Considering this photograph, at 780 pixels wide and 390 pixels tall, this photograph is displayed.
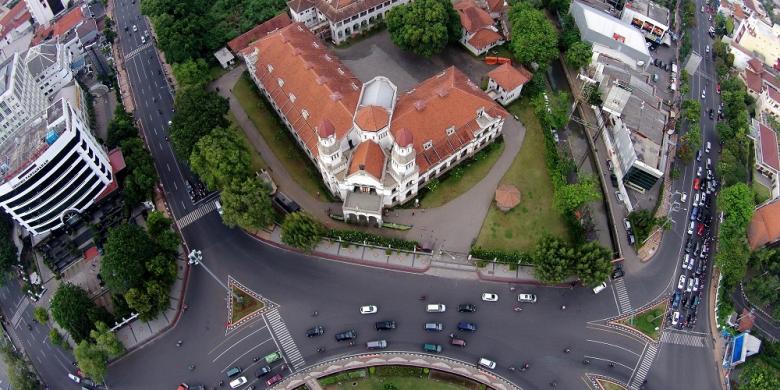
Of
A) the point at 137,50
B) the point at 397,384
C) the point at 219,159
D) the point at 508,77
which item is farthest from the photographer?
the point at 137,50

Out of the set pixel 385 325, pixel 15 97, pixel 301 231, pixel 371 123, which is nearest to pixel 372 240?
Answer: pixel 301 231

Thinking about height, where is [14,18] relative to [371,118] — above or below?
below

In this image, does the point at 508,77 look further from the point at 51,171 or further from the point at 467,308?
the point at 51,171

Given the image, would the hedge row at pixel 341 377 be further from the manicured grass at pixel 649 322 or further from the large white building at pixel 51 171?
the large white building at pixel 51 171

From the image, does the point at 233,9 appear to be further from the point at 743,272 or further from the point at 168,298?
the point at 743,272

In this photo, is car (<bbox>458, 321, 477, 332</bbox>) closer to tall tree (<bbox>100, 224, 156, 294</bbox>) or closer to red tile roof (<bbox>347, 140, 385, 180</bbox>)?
red tile roof (<bbox>347, 140, 385, 180</bbox>)

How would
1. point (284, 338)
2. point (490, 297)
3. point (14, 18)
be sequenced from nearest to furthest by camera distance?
1. point (284, 338)
2. point (490, 297)
3. point (14, 18)
